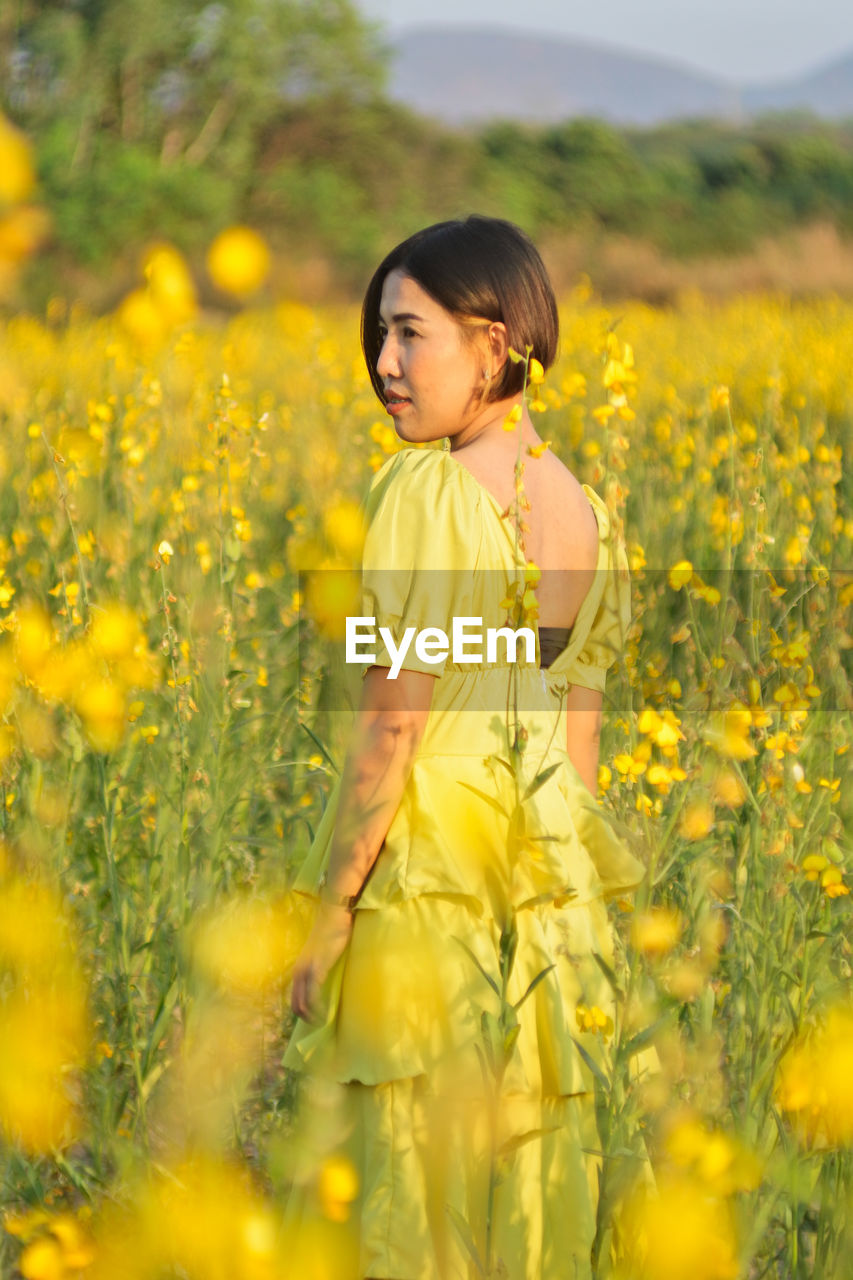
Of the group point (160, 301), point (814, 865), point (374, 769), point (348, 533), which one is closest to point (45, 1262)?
point (374, 769)

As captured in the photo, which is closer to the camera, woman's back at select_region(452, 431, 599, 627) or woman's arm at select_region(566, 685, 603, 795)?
woman's back at select_region(452, 431, 599, 627)

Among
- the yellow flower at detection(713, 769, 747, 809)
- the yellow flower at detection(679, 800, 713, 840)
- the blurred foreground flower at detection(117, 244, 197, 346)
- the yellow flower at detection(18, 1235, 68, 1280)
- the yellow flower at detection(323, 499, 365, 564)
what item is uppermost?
the blurred foreground flower at detection(117, 244, 197, 346)

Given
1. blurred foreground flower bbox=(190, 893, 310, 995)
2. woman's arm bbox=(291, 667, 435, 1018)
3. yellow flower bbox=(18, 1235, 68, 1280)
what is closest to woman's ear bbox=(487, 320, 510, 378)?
woman's arm bbox=(291, 667, 435, 1018)

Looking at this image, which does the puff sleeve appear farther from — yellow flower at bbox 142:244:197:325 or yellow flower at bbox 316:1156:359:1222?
yellow flower at bbox 142:244:197:325

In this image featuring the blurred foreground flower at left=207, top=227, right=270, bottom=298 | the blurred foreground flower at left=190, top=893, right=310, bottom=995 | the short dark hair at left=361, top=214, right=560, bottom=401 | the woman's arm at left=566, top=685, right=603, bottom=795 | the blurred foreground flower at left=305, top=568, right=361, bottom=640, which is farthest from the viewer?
the blurred foreground flower at left=207, top=227, right=270, bottom=298

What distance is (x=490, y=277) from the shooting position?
1.41 metres

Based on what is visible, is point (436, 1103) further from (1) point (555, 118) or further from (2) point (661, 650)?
(1) point (555, 118)

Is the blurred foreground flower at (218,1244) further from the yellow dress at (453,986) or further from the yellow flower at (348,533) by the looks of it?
the yellow flower at (348,533)

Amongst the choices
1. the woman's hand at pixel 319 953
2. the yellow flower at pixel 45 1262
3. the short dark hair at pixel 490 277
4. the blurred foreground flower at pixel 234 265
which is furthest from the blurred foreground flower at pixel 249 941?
the blurred foreground flower at pixel 234 265

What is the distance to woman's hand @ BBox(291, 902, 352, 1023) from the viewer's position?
1.36 metres

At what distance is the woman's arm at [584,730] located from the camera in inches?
63.4

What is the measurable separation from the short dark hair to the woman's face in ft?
0.05

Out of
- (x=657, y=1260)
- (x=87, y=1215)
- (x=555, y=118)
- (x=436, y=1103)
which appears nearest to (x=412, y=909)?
(x=436, y=1103)

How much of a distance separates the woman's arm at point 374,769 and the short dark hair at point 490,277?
0.36 m
